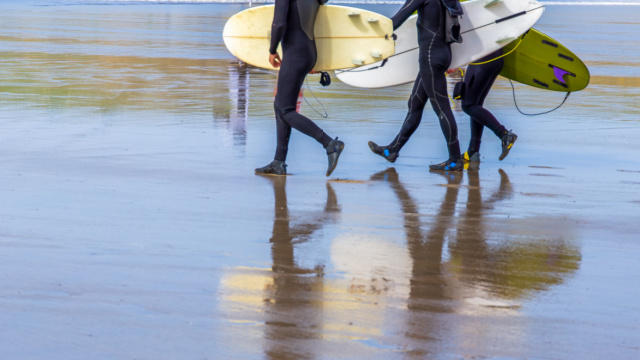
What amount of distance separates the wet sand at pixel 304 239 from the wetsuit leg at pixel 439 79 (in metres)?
0.37

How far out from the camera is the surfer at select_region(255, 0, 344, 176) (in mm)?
7539

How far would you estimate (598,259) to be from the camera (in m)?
5.28

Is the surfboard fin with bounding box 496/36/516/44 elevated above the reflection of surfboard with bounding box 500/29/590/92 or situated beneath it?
elevated above

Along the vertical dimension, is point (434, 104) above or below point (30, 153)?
above

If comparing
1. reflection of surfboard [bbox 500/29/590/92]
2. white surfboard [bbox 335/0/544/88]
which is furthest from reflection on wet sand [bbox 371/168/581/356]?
reflection of surfboard [bbox 500/29/590/92]

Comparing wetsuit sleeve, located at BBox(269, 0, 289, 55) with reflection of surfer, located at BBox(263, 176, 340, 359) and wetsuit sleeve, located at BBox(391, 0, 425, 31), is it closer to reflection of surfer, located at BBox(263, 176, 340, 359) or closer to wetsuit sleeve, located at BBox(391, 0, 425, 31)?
wetsuit sleeve, located at BBox(391, 0, 425, 31)

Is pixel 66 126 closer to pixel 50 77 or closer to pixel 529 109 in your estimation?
pixel 50 77

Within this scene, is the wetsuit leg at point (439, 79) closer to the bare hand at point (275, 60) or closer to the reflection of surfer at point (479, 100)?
the reflection of surfer at point (479, 100)

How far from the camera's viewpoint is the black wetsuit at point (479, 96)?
28.0ft

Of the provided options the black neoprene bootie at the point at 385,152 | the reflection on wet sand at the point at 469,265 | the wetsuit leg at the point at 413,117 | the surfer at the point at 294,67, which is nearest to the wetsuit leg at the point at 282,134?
the surfer at the point at 294,67

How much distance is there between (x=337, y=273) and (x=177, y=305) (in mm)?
938

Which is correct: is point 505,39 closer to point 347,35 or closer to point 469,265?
point 347,35

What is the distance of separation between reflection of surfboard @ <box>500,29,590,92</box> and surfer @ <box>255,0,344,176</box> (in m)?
2.53

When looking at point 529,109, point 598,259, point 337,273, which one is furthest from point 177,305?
point 529,109
